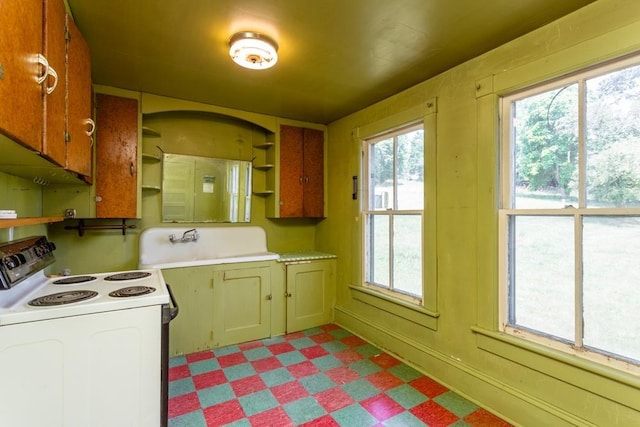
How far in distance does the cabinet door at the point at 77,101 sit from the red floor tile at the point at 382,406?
2.24 meters

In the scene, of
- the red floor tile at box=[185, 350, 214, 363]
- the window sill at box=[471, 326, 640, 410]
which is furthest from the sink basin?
the window sill at box=[471, 326, 640, 410]

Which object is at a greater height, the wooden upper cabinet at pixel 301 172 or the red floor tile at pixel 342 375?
the wooden upper cabinet at pixel 301 172

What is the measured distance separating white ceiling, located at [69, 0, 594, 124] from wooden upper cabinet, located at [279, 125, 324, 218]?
84 cm

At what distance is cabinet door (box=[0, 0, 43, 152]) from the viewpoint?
0.84 meters

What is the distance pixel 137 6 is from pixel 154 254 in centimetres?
208

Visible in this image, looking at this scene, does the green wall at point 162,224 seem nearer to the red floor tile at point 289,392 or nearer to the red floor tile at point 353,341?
the red floor tile at point 353,341

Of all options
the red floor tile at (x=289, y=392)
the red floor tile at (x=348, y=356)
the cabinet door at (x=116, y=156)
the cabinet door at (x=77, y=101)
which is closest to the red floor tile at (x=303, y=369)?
the red floor tile at (x=289, y=392)

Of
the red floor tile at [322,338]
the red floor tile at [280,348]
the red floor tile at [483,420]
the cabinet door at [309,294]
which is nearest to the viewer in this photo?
the red floor tile at [483,420]

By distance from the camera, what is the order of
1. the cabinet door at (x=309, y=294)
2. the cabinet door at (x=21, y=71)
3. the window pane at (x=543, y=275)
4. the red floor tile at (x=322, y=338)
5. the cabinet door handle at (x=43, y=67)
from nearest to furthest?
1. the cabinet door at (x=21, y=71)
2. the cabinet door handle at (x=43, y=67)
3. the window pane at (x=543, y=275)
4. the red floor tile at (x=322, y=338)
5. the cabinet door at (x=309, y=294)

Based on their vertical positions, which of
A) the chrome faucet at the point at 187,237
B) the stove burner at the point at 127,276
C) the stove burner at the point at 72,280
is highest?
the chrome faucet at the point at 187,237

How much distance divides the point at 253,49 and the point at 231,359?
2446 millimetres

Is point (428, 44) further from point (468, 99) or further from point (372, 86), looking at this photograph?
point (372, 86)

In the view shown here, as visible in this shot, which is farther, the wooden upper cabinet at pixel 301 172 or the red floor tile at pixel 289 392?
the wooden upper cabinet at pixel 301 172

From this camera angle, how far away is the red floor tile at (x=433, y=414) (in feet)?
6.22
